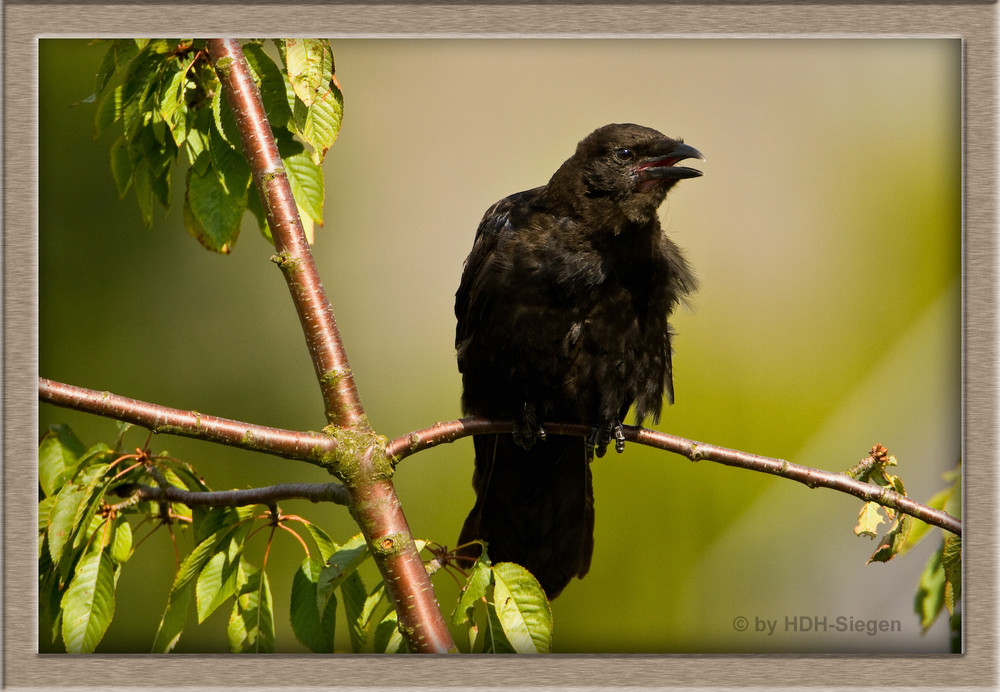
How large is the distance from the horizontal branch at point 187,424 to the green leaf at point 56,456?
38 centimetres

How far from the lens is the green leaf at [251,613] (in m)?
2.56

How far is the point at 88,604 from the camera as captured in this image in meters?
2.40

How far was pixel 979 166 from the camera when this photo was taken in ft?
9.55

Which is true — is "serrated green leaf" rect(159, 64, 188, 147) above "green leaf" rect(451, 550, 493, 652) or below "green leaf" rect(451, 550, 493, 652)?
above

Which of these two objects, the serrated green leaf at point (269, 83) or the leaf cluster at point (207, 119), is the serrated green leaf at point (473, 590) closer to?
the leaf cluster at point (207, 119)

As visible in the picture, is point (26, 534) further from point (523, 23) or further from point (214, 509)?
point (523, 23)

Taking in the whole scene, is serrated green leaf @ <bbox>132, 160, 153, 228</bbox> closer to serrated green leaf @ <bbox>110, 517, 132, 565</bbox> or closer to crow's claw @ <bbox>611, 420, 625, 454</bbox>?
serrated green leaf @ <bbox>110, 517, 132, 565</bbox>

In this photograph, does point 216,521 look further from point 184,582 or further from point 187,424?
point 187,424

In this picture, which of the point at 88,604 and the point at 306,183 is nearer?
the point at 88,604

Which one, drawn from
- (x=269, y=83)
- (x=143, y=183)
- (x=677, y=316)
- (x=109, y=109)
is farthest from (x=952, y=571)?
(x=109, y=109)

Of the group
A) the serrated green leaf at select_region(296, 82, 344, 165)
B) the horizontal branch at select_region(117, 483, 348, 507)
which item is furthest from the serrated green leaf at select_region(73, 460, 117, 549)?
the serrated green leaf at select_region(296, 82, 344, 165)

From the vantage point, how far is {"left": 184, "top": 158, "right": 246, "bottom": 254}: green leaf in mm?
2816

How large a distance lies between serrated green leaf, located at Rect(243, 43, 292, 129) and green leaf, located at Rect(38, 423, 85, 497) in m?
1.12

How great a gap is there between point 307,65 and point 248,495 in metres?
1.23
